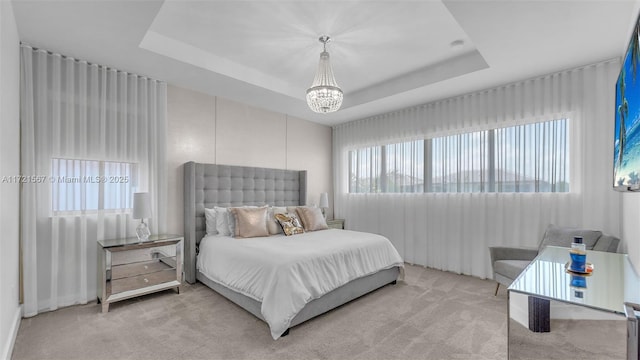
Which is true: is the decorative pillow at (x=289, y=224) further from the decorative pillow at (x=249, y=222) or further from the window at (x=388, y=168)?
the window at (x=388, y=168)

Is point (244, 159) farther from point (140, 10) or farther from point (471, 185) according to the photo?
point (471, 185)

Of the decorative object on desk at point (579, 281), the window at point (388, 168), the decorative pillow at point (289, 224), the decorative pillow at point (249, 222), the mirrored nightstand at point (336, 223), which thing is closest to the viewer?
the decorative object on desk at point (579, 281)

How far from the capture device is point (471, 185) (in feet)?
13.1

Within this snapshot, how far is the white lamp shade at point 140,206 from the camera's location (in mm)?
3121

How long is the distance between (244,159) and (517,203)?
3914 millimetres

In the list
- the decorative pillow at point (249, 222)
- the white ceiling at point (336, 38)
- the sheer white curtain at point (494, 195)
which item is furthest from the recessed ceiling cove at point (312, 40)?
the decorative pillow at point (249, 222)

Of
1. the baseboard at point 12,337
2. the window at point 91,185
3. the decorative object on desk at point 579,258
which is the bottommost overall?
the baseboard at point 12,337

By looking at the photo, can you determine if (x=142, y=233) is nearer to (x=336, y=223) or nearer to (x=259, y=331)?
(x=259, y=331)

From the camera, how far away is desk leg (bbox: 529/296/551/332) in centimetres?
123

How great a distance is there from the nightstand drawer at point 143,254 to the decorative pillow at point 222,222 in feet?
1.89

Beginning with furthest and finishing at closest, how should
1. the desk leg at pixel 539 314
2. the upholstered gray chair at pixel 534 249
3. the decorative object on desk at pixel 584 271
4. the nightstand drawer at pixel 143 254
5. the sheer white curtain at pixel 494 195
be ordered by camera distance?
the nightstand drawer at pixel 143 254
the sheer white curtain at pixel 494 195
the upholstered gray chair at pixel 534 249
the decorative object on desk at pixel 584 271
the desk leg at pixel 539 314

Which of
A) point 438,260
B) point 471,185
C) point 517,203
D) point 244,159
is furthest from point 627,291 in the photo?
point 244,159

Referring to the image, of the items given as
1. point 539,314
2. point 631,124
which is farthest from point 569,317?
point 631,124

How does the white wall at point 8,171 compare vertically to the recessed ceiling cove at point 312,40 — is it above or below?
below
